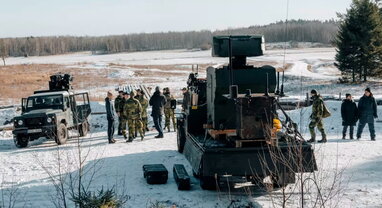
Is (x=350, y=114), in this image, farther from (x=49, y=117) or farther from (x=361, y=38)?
(x=361, y=38)

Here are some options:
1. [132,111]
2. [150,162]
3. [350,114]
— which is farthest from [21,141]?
[350,114]

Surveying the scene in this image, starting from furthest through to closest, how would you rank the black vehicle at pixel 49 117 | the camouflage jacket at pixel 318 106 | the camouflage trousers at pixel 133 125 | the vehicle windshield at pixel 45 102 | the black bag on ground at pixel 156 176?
1. the vehicle windshield at pixel 45 102
2. the black vehicle at pixel 49 117
3. the camouflage trousers at pixel 133 125
4. the camouflage jacket at pixel 318 106
5. the black bag on ground at pixel 156 176

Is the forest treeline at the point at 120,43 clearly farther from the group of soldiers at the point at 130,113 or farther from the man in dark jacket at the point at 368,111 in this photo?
the group of soldiers at the point at 130,113

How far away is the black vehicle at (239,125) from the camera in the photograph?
9406mm

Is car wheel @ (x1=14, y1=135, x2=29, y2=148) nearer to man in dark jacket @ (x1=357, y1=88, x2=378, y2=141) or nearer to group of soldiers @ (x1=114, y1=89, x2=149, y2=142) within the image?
group of soldiers @ (x1=114, y1=89, x2=149, y2=142)

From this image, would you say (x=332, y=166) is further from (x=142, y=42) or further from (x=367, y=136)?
(x=142, y=42)

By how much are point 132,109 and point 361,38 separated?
79.3ft

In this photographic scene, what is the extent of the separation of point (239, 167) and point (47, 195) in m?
3.93

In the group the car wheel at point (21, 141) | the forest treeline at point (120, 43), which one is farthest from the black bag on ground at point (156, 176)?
the forest treeline at point (120, 43)

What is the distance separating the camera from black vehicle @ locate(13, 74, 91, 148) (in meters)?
17.0

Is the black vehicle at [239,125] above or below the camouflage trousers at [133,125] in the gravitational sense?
above

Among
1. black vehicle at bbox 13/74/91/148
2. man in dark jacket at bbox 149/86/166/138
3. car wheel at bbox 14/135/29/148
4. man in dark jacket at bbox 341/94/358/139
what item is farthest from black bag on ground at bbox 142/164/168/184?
man in dark jacket at bbox 341/94/358/139

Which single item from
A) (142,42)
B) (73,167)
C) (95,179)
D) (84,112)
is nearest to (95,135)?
(84,112)

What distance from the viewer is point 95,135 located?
1953cm
